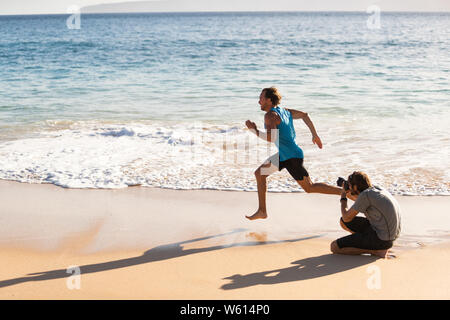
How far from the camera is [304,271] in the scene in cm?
408

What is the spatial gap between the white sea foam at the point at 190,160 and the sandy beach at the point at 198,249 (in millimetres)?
442

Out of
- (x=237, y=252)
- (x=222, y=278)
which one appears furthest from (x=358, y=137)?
(x=222, y=278)

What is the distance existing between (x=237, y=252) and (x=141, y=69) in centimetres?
1833

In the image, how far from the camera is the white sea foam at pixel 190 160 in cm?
679

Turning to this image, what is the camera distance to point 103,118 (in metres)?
12.2

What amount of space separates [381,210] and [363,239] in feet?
1.06

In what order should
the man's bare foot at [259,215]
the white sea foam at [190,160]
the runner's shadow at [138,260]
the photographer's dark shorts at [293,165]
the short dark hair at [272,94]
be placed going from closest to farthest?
1. the runner's shadow at [138,260]
2. the short dark hair at [272,94]
3. the photographer's dark shorts at [293,165]
4. the man's bare foot at [259,215]
5. the white sea foam at [190,160]

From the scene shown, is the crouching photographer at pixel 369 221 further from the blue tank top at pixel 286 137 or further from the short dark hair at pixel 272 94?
the short dark hair at pixel 272 94

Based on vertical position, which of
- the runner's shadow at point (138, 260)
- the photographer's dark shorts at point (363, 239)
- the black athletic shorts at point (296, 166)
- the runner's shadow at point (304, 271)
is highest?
the black athletic shorts at point (296, 166)

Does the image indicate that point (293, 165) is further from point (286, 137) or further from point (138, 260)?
point (138, 260)

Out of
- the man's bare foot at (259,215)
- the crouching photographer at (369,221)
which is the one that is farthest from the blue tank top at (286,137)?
the crouching photographer at (369,221)

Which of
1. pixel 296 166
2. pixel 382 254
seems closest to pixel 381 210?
pixel 382 254

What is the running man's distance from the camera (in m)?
→ 4.82

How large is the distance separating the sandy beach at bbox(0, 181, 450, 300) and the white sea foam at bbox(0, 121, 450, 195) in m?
0.44
